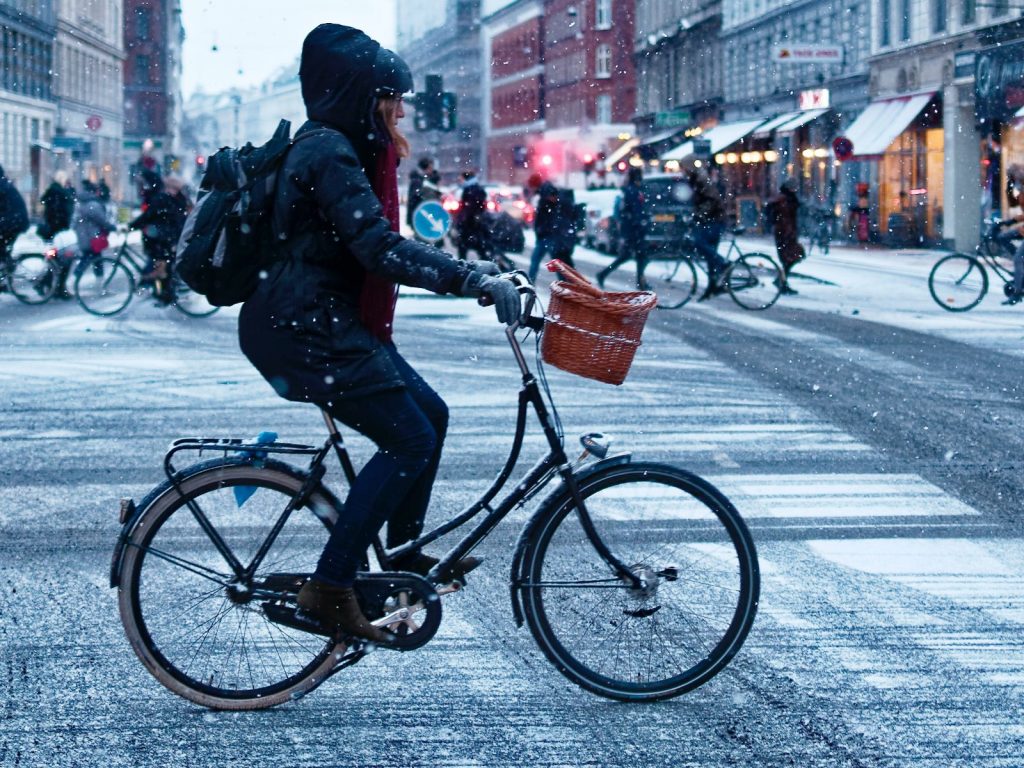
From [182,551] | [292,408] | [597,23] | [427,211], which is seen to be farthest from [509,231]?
[597,23]

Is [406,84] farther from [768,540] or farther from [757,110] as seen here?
[757,110]

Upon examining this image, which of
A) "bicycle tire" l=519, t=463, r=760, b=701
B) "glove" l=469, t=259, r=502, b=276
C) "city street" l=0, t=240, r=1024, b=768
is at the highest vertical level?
"glove" l=469, t=259, r=502, b=276

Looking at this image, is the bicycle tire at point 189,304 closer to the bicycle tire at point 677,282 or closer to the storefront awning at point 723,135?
the bicycle tire at point 677,282

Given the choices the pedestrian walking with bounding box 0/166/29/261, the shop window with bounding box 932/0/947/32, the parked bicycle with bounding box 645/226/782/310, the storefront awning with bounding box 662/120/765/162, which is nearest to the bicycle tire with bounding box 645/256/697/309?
the parked bicycle with bounding box 645/226/782/310

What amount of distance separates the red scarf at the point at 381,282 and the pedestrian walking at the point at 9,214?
16.4m

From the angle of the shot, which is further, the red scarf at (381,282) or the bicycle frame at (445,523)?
the bicycle frame at (445,523)

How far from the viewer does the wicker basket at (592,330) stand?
4.31 m

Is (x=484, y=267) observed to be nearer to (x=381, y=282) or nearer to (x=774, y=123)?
(x=381, y=282)

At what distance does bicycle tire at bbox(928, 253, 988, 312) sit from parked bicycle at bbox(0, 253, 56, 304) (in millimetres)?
10674

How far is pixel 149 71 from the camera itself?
90.6 m

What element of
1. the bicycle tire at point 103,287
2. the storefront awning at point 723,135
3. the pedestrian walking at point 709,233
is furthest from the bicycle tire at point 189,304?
the storefront awning at point 723,135

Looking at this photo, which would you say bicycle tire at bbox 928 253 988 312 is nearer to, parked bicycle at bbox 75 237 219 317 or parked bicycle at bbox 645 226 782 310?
parked bicycle at bbox 645 226 782 310

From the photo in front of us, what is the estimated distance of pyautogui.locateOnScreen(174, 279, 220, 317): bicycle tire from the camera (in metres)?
19.3

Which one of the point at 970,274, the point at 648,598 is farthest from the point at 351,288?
the point at 970,274
